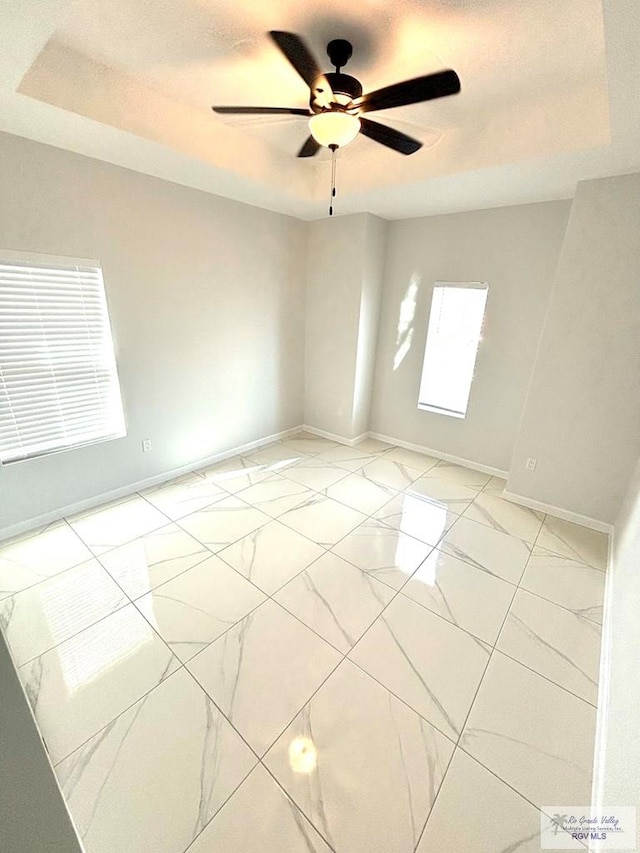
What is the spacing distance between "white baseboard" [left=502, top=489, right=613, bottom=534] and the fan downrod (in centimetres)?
321

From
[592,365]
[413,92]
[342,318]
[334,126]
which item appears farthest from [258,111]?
[592,365]

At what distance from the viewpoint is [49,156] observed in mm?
2082

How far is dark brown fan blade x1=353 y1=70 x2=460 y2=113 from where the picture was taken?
1.33 metres

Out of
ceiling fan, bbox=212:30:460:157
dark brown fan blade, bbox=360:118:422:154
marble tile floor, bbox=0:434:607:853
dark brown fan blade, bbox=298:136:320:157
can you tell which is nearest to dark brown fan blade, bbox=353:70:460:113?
ceiling fan, bbox=212:30:460:157

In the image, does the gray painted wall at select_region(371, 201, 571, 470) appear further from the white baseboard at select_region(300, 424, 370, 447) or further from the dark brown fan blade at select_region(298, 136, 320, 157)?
the dark brown fan blade at select_region(298, 136, 320, 157)

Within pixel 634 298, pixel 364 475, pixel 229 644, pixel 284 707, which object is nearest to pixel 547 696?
pixel 284 707

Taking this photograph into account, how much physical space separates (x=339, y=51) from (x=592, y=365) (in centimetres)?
250

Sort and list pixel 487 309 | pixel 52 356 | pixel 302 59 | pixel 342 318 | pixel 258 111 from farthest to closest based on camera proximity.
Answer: pixel 342 318
pixel 487 309
pixel 52 356
pixel 258 111
pixel 302 59

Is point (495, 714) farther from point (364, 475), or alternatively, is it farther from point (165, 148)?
point (165, 148)

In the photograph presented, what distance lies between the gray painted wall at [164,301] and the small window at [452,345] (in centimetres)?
155

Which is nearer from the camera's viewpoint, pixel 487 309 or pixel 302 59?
pixel 302 59

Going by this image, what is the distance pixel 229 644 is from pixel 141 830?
65 cm

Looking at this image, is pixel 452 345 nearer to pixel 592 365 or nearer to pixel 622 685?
pixel 592 365

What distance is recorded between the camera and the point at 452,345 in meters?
3.49
